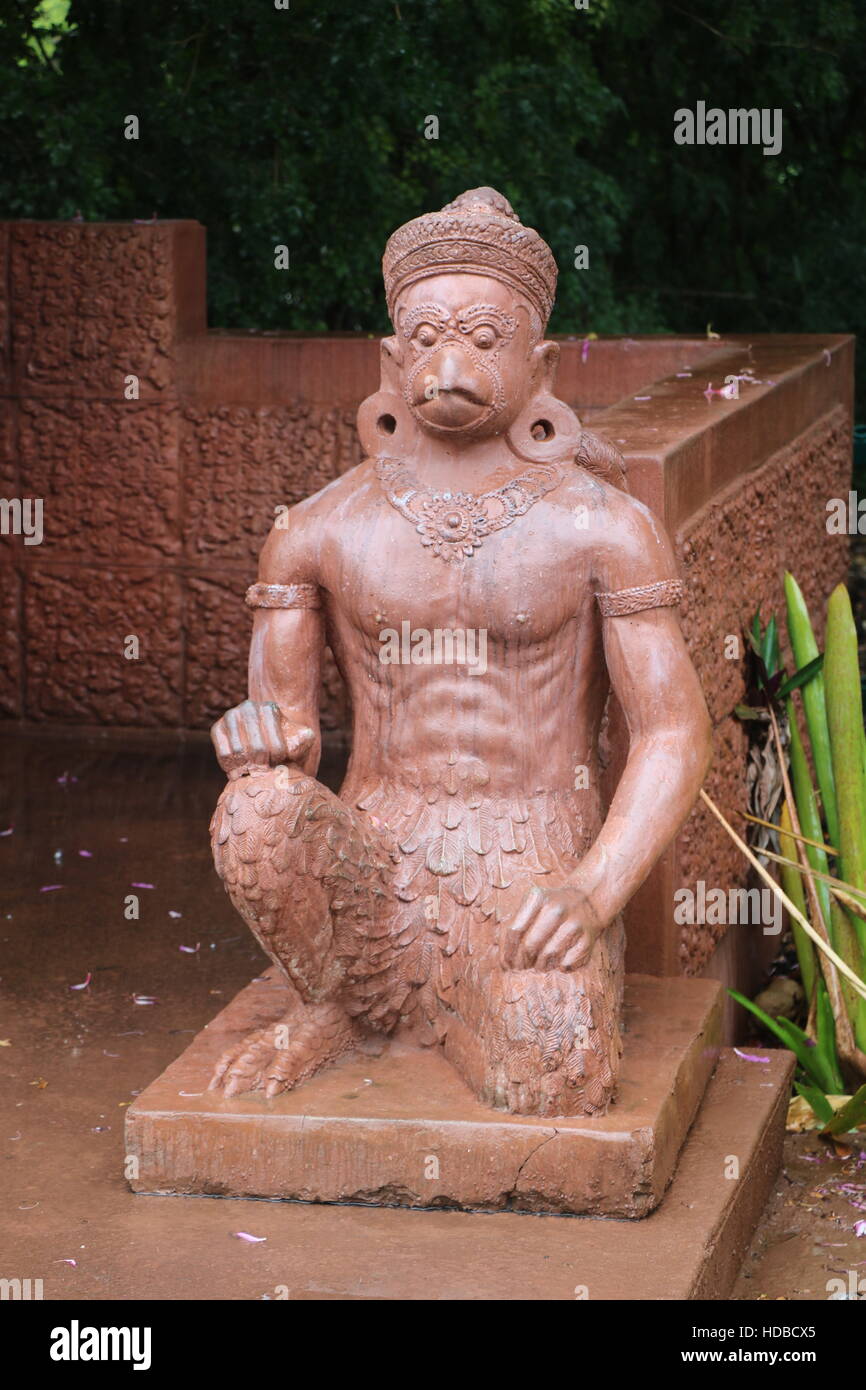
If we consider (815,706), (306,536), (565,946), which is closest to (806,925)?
(815,706)

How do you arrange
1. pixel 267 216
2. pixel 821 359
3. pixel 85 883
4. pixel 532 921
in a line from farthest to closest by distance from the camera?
pixel 267 216, pixel 821 359, pixel 85 883, pixel 532 921

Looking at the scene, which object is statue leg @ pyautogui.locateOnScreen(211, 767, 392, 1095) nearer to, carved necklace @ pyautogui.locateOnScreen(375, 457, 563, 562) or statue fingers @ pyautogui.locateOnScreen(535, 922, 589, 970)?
statue fingers @ pyautogui.locateOnScreen(535, 922, 589, 970)

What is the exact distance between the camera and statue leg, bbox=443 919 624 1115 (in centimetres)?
342

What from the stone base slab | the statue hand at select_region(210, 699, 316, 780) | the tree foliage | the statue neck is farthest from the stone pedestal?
the tree foliage

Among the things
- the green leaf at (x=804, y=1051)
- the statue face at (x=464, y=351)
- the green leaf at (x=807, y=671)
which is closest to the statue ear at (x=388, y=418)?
the statue face at (x=464, y=351)

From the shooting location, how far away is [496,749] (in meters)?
3.65

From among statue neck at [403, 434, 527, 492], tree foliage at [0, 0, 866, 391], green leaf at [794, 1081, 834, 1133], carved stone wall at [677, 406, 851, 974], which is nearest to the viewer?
statue neck at [403, 434, 527, 492]

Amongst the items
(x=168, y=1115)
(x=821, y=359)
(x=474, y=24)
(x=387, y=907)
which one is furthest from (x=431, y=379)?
(x=474, y=24)

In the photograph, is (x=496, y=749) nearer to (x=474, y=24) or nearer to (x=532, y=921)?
(x=532, y=921)

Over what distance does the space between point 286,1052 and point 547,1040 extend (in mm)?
488

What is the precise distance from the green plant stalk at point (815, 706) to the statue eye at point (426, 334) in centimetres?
160

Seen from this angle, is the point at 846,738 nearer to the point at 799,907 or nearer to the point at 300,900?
the point at 799,907

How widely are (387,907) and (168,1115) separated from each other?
1.70ft

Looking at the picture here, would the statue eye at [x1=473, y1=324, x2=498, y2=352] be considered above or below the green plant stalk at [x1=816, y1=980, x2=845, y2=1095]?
above
